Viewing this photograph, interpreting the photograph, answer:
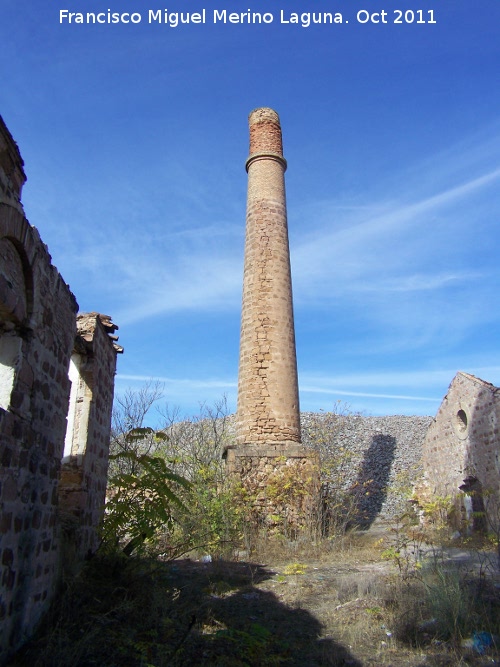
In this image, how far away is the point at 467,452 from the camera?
13156 millimetres

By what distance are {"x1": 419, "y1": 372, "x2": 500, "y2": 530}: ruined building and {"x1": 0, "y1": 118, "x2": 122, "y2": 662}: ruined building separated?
9286 millimetres

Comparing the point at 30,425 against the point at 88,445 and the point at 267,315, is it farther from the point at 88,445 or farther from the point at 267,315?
the point at 267,315

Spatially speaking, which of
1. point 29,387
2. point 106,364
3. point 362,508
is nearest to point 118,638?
point 29,387

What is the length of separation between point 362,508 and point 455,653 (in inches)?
583

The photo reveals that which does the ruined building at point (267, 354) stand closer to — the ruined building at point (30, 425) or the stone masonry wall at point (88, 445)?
the stone masonry wall at point (88, 445)

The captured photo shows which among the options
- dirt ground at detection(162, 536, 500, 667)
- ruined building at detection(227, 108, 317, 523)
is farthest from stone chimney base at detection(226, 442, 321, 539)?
dirt ground at detection(162, 536, 500, 667)

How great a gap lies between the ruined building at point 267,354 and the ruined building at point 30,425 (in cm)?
631

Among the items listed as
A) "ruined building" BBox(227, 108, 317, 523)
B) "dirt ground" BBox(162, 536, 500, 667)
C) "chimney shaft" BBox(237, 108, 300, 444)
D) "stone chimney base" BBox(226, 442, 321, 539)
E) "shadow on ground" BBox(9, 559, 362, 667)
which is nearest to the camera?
"shadow on ground" BBox(9, 559, 362, 667)

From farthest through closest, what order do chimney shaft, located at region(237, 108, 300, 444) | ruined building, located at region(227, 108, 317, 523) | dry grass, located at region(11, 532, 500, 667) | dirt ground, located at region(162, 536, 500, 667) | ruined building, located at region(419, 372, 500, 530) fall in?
chimney shaft, located at region(237, 108, 300, 444)
ruined building, located at region(419, 372, 500, 530)
ruined building, located at region(227, 108, 317, 523)
dirt ground, located at region(162, 536, 500, 667)
dry grass, located at region(11, 532, 500, 667)

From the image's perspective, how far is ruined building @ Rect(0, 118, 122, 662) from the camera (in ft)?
12.7

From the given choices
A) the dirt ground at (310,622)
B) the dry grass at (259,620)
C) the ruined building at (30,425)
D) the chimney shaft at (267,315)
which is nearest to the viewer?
the ruined building at (30,425)

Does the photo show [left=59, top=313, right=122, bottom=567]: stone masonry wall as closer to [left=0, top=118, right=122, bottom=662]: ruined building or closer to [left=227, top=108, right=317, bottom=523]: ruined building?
[left=0, top=118, right=122, bottom=662]: ruined building

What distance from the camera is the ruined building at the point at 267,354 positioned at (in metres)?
11.9

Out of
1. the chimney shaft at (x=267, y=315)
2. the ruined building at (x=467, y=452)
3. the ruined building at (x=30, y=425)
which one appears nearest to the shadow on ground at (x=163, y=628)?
the ruined building at (x=30, y=425)
